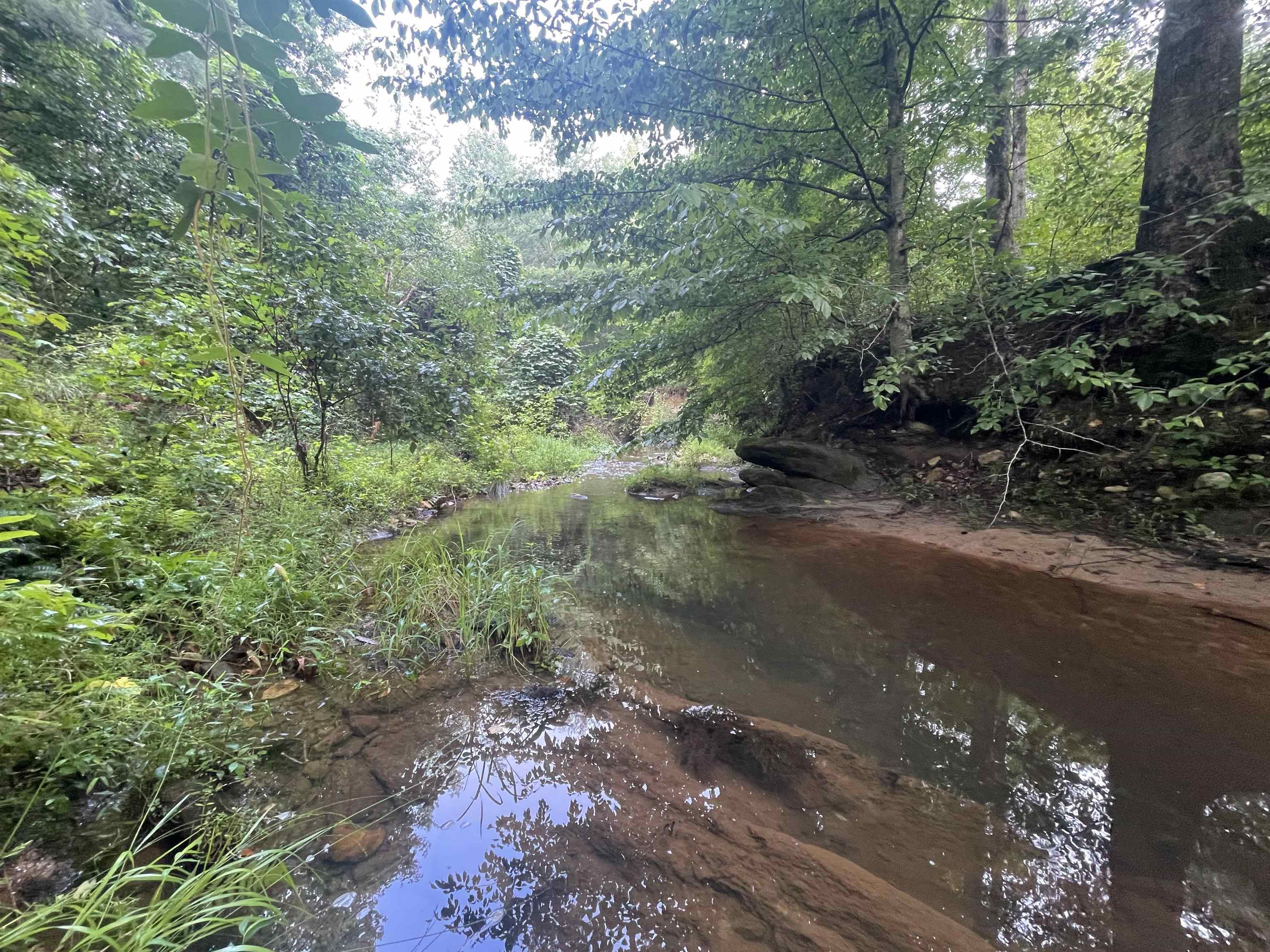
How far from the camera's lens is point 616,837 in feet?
5.39

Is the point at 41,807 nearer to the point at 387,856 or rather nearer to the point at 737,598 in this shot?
the point at 387,856

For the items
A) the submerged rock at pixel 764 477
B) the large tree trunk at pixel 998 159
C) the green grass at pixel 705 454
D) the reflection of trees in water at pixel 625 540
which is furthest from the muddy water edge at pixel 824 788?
the green grass at pixel 705 454

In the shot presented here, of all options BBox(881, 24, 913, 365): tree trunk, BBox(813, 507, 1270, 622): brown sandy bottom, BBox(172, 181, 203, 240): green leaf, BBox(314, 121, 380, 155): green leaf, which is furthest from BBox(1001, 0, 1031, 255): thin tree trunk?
BBox(172, 181, 203, 240): green leaf

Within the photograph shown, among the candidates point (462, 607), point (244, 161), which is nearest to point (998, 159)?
point (462, 607)

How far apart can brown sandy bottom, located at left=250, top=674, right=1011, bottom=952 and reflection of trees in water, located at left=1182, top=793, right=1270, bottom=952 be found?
0.47 metres

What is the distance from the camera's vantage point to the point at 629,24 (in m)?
4.84

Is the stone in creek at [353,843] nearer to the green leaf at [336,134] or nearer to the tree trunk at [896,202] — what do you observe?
the green leaf at [336,134]

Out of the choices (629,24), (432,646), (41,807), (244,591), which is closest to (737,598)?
(432,646)

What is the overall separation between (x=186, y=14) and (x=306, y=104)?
0.18 metres

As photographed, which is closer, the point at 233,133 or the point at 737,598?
the point at 233,133

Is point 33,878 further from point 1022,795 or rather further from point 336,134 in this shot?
point 1022,795

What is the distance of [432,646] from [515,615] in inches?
20.1

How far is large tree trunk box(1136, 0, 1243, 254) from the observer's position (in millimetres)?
3969

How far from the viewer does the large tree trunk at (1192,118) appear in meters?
3.97
